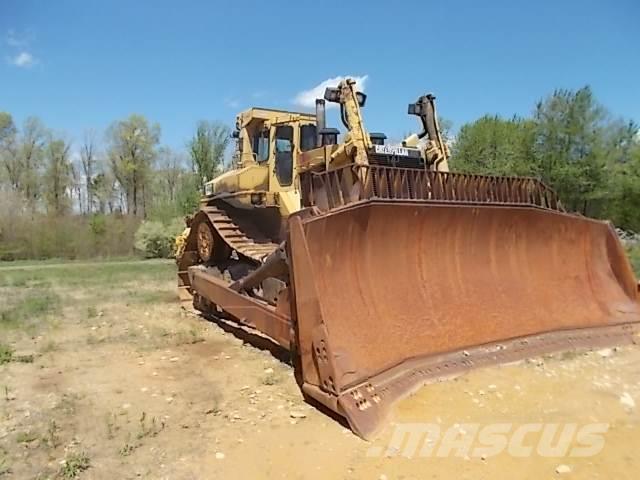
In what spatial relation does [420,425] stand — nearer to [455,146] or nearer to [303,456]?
[303,456]

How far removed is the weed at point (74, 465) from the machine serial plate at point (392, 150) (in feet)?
16.0

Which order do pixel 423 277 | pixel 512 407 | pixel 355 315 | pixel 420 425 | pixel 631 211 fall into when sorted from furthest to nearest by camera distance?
1. pixel 631 211
2. pixel 423 277
3. pixel 355 315
4. pixel 512 407
5. pixel 420 425

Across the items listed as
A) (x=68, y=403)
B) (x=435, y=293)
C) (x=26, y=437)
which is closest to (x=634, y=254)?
(x=435, y=293)

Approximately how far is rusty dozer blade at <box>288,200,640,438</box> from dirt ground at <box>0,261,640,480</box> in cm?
21

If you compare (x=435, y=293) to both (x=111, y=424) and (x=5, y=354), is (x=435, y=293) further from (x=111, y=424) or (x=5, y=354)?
(x=5, y=354)

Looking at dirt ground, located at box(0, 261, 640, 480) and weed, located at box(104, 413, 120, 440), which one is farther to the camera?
weed, located at box(104, 413, 120, 440)

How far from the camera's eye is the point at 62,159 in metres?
39.9

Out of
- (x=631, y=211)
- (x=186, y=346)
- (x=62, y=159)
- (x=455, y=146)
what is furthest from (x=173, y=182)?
(x=186, y=346)

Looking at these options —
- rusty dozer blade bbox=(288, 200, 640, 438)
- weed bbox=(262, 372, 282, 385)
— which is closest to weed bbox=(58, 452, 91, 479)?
rusty dozer blade bbox=(288, 200, 640, 438)

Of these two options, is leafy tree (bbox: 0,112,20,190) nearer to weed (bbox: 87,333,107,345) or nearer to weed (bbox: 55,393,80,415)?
weed (bbox: 87,333,107,345)

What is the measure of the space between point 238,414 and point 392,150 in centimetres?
428

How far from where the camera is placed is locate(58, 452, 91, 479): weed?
3100 mm

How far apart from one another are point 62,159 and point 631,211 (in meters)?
35.1

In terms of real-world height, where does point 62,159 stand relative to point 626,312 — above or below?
above
